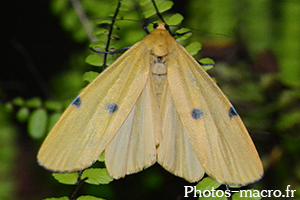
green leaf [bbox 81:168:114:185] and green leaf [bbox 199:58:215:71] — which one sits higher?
green leaf [bbox 199:58:215:71]

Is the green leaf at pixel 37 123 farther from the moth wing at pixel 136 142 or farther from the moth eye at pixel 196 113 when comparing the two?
the moth eye at pixel 196 113

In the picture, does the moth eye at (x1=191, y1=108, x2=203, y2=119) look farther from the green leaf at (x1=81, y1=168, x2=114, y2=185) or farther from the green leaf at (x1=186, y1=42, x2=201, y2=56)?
the green leaf at (x1=81, y1=168, x2=114, y2=185)

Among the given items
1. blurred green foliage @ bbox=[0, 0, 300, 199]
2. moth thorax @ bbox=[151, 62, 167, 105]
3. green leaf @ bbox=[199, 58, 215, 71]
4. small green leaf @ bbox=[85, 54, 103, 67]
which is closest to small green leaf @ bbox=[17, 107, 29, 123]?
blurred green foliage @ bbox=[0, 0, 300, 199]

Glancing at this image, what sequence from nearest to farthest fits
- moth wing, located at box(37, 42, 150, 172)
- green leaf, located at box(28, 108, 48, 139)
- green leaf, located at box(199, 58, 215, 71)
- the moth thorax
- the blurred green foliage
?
moth wing, located at box(37, 42, 150, 172)
the moth thorax
green leaf, located at box(199, 58, 215, 71)
green leaf, located at box(28, 108, 48, 139)
the blurred green foliage

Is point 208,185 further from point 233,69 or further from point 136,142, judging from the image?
point 233,69

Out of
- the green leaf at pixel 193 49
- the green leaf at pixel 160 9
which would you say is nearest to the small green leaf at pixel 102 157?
the green leaf at pixel 193 49

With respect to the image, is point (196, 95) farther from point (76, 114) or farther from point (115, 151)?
point (76, 114)

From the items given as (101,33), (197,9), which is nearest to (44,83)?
(101,33)
